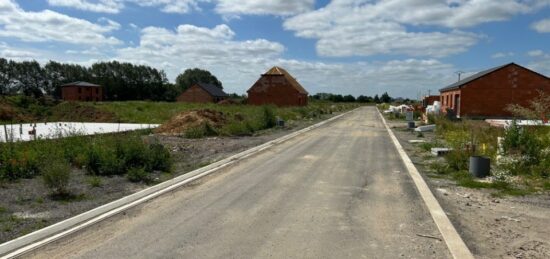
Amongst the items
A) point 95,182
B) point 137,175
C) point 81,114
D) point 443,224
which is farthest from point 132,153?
point 81,114

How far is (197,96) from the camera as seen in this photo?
93062 mm

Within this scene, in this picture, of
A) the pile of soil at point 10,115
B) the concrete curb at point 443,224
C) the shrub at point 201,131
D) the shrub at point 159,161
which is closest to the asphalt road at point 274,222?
the concrete curb at point 443,224

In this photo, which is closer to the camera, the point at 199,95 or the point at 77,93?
the point at 77,93

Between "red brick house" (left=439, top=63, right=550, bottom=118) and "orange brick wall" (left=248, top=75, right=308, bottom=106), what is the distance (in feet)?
109

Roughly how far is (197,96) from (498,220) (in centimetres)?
8878

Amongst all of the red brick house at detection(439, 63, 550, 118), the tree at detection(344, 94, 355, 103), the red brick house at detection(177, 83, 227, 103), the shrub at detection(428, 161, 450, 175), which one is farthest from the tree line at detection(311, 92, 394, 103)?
the shrub at detection(428, 161, 450, 175)

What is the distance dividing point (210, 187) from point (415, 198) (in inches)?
154

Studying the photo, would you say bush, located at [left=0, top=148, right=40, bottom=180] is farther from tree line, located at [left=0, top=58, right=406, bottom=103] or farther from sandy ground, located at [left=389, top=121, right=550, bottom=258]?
tree line, located at [left=0, top=58, right=406, bottom=103]

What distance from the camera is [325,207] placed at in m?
7.40

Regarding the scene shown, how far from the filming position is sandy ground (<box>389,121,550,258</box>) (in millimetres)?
5367

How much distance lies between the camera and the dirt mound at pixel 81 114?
35700 mm

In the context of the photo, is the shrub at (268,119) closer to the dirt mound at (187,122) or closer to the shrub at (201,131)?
the dirt mound at (187,122)

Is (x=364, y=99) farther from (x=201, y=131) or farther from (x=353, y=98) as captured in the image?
(x=201, y=131)

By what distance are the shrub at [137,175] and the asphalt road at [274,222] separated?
1.25 metres
